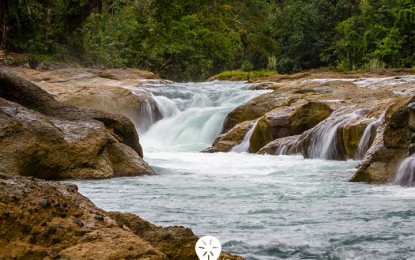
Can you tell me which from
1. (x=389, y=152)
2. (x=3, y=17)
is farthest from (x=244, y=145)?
(x=3, y=17)

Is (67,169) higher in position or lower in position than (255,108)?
lower

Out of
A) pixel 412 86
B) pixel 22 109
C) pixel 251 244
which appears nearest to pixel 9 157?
pixel 22 109

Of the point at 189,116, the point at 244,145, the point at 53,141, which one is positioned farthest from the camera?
the point at 189,116

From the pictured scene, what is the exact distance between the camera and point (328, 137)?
11242 mm

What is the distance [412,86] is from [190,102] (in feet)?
23.7

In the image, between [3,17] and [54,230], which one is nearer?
[54,230]

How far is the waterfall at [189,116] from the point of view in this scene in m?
16.2

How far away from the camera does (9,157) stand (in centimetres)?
710

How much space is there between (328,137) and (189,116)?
24.2ft

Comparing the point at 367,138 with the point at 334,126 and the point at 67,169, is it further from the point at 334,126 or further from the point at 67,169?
the point at 67,169

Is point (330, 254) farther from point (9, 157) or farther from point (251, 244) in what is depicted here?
point (9, 157)

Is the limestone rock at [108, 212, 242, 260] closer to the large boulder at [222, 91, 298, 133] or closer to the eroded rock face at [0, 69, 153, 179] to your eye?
the eroded rock face at [0, 69, 153, 179]

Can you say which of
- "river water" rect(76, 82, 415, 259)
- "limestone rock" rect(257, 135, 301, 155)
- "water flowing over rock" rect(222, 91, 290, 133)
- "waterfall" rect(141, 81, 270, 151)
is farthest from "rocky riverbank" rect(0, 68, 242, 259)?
"limestone rock" rect(257, 135, 301, 155)

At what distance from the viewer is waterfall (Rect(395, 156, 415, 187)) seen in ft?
24.1
